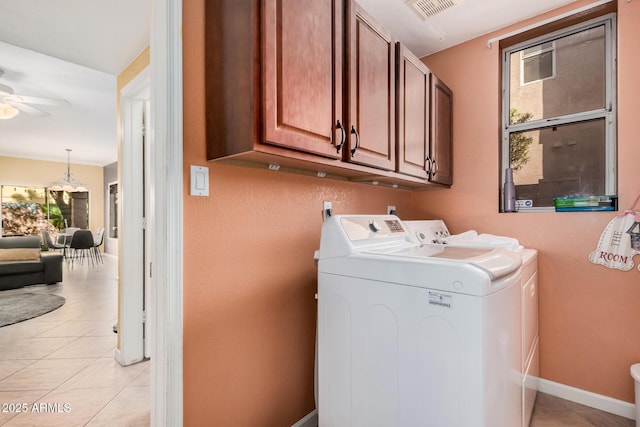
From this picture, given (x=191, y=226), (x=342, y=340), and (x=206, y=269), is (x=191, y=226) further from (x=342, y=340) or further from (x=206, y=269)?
(x=342, y=340)

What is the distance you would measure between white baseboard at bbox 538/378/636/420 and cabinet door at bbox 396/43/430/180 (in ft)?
5.04

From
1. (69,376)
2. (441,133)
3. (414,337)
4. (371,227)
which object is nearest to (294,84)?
(371,227)

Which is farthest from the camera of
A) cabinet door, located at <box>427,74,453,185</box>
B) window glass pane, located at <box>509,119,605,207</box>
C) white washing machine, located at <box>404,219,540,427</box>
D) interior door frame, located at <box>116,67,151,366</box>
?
interior door frame, located at <box>116,67,151,366</box>

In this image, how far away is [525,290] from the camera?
1.51m

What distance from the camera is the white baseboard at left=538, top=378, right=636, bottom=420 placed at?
5.82 feet

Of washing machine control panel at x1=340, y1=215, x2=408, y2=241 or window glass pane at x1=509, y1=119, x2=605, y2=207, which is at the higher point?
window glass pane at x1=509, y1=119, x2=605, y2=207

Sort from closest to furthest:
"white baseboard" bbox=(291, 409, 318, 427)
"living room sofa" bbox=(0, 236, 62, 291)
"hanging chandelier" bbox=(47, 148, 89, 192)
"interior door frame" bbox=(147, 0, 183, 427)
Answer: "interior door frame" bbox=(147, 0, 183, 427) < "white baseboard" bbox=(291, 409, 318, 427) < "living room sofa" bbox=(0, 236, 62, 291) < "hanging chandelier" bbox=(47, 148, 89, 192)

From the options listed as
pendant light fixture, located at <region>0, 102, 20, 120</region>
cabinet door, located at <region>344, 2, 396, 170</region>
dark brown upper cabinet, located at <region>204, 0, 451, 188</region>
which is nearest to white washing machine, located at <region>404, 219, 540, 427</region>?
cabinet door, located at <region>344, 2, 396, 170</region>

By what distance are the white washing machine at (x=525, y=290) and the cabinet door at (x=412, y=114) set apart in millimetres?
363

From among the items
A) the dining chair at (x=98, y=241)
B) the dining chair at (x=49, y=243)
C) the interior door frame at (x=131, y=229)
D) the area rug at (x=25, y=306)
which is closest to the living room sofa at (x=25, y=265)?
the area rug at (x=25, y=306)

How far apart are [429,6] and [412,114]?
2.15 ft

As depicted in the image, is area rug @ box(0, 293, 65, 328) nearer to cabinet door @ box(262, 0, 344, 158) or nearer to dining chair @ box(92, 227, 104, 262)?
dining chair @ box(92, 227, 104, 262)

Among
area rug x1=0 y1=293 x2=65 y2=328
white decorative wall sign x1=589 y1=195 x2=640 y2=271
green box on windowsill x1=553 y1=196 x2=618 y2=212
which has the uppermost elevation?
green box on windowsill x1=553 y1=196 x2=618 y2=212

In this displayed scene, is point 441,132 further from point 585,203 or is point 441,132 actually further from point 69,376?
point 69,376
